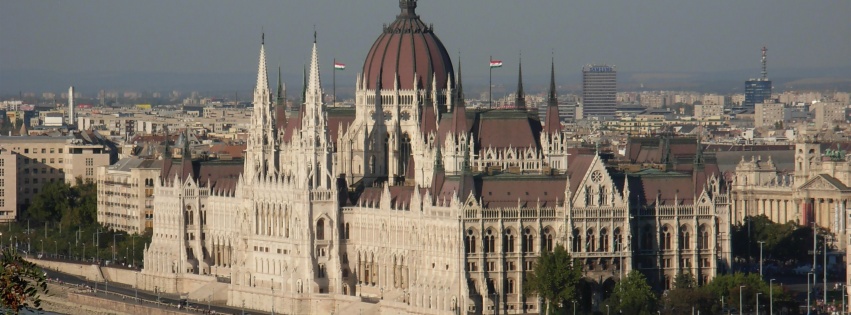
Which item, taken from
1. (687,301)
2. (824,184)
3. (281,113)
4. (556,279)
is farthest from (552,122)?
(824,184)

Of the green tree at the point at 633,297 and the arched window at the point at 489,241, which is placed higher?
the arched window at the point at 489,241

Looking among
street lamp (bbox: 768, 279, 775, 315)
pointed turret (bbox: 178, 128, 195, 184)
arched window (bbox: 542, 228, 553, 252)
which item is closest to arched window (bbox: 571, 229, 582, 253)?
arched window (bbox: 542, 228, 553, 252)

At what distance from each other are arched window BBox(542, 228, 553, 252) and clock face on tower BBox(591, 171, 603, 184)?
3665mm

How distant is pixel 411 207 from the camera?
140 m

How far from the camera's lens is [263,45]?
167125 millimetres

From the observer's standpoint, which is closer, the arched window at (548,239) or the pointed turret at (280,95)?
the arched window at (548,239)

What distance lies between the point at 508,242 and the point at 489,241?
110cm

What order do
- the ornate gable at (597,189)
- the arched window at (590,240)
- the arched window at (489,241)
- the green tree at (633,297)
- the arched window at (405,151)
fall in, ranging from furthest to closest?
the arched window at (405,151), the arched window at (590,240), the ornate gable at (597,189), the arched window at (489,241), the green tree at (633,297)

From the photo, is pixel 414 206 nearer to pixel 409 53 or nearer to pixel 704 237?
pixel 704 237

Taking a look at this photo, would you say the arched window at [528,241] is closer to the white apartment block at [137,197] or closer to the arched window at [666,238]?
the arched window at [666,238]

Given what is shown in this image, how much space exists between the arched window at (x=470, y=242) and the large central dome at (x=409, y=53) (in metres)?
25.2

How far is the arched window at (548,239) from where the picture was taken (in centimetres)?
13605

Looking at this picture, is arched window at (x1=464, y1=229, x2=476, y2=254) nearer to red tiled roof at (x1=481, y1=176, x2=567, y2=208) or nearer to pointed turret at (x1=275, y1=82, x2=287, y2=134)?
red tiled roof at (x1=481, y1=176, x2=567, y2=208)

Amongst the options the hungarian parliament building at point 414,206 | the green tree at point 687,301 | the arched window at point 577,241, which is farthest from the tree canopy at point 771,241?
the green tree at point 687,301
